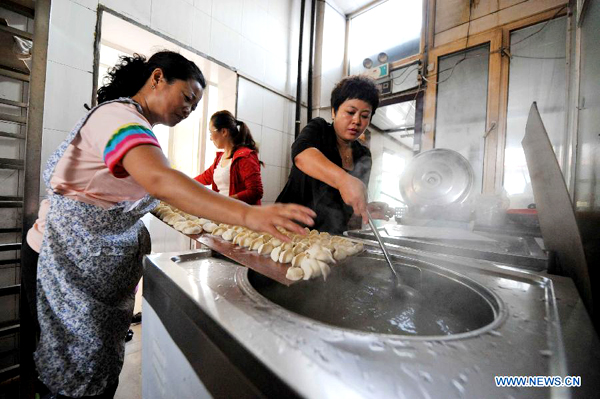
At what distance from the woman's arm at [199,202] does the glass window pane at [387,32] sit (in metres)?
4.10

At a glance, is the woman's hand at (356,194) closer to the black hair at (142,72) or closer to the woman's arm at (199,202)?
the woman's arm at (199,202)

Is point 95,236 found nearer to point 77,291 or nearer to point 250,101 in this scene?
point 77,291

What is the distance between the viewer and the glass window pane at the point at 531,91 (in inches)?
107

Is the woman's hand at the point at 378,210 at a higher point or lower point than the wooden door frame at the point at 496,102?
lower

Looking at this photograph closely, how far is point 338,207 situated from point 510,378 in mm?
1429

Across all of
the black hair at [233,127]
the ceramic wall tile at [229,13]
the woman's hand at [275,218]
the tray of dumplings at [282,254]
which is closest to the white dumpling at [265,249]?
the tray of dumplings at [282,254]

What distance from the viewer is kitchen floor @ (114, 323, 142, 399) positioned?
5.44 feet

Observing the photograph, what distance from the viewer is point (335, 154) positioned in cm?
166

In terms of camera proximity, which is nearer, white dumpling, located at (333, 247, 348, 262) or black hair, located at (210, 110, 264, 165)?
white dumpling, located at (333, 247, 348, 262)

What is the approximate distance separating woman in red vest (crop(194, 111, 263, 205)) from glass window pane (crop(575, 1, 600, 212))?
2.16 metres

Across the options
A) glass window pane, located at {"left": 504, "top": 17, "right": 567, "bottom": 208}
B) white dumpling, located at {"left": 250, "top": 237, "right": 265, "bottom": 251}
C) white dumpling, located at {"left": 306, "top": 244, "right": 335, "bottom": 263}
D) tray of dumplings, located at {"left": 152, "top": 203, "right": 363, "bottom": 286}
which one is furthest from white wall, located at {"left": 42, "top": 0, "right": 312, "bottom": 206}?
glass window pane, located at {"left": 504, "top": 17, "right": 567, "bottom": 208}

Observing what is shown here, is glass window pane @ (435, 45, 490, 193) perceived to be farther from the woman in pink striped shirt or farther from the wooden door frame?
Answer: the woman in pink striped shirt

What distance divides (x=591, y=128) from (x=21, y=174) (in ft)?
11.1

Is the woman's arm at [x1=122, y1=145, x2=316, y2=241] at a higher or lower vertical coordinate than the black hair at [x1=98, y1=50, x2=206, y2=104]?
lower
